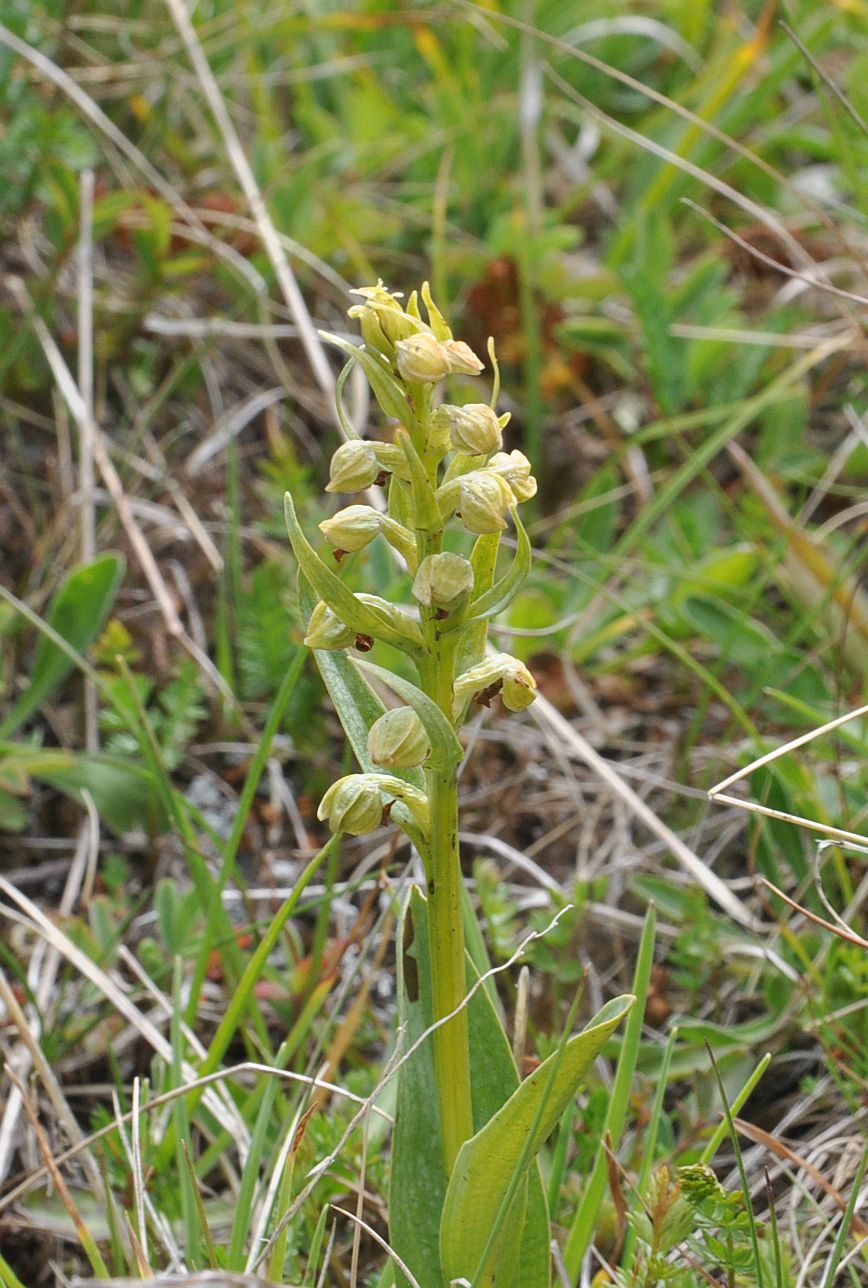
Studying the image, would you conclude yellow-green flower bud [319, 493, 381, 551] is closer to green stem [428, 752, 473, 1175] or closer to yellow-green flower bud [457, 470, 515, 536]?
yellow-green flower bud [457, 470, 515, 536]

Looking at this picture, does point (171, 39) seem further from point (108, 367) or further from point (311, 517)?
point (311, 517)

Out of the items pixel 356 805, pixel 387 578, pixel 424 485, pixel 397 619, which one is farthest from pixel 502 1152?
pixel 387 578

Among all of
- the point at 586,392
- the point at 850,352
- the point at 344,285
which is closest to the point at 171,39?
the point at 344,285

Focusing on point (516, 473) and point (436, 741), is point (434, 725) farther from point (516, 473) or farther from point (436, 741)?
point (516, 473)

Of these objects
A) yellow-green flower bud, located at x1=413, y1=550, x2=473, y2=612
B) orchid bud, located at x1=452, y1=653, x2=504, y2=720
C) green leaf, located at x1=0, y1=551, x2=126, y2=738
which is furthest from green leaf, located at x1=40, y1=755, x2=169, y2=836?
yellow-green flower bud, located at x1=413, y1=550, x2=473, y2=612

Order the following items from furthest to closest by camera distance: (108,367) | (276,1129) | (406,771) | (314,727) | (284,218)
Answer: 1. (284,218)
2. (108,367)
3. (314,727)
4. (276,1129)
5. (406,771)

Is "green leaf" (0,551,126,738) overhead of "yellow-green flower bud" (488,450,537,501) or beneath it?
beneath

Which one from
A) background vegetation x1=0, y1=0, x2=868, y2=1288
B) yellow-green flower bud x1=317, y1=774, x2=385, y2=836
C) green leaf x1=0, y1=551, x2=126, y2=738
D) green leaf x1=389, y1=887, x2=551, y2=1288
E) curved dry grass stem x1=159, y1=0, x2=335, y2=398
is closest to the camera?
yellow-green flower bud x1=317, y1=774, x2=385, y2=836

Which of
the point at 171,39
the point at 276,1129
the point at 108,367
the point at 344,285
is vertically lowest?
the point at 276,1129
